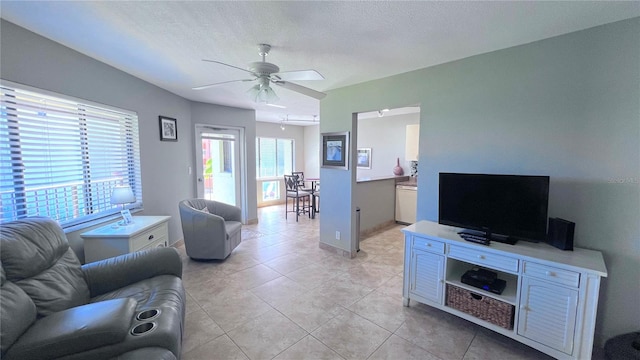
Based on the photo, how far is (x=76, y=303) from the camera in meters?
1.74

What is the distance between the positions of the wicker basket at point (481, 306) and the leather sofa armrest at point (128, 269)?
7.76 ft

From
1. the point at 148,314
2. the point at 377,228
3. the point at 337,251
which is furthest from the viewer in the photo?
the point at 377,228

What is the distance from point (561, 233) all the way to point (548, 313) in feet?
1.91

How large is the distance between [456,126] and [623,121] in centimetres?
110

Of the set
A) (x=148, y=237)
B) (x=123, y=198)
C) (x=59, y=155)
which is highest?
(x=59, y=155)

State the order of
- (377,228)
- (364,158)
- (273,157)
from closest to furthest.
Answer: (377,228), (364,158), (273,157)

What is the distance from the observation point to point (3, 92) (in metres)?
1.88

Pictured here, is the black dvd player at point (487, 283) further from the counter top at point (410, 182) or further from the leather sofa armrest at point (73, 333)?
the counter top at point (410, 182)

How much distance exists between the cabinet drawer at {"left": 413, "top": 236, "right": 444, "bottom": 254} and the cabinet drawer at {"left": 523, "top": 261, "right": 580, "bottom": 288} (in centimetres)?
59

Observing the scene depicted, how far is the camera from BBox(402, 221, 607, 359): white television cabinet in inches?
66.7

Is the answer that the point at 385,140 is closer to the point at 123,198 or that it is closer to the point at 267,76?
the point at 267,76

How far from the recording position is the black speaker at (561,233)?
6.26 ft

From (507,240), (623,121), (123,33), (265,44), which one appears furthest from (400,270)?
(123,33)

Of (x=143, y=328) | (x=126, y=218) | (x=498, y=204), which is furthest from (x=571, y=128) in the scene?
(x=126, y=218)
